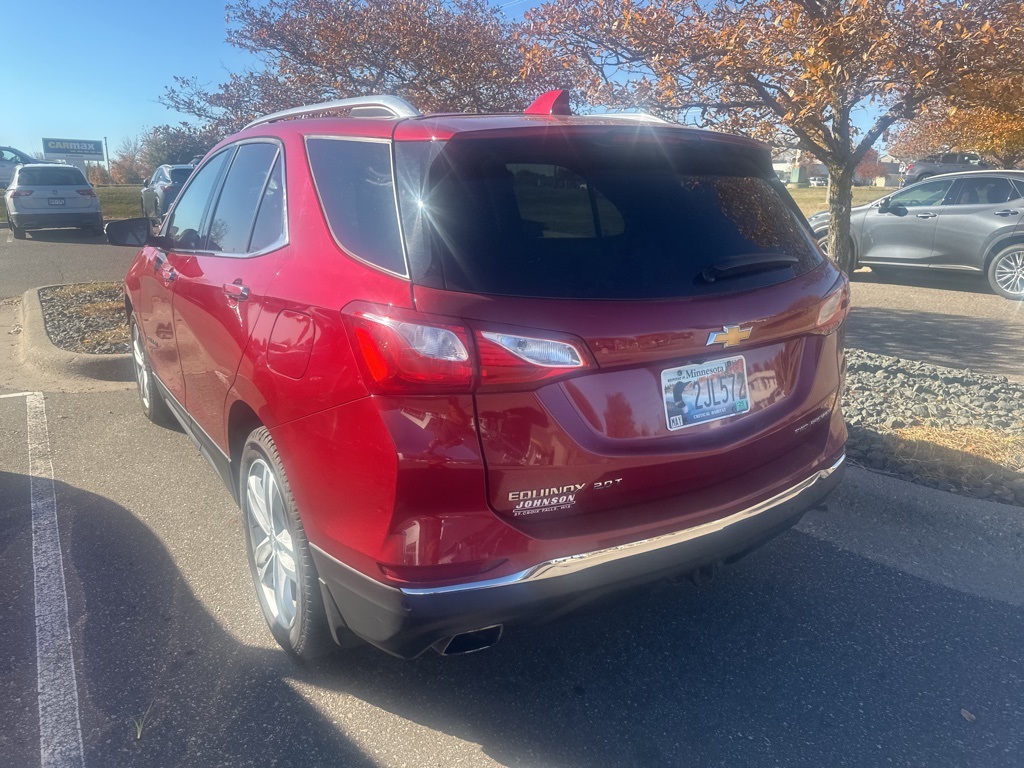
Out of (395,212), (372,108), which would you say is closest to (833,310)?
(395,212)

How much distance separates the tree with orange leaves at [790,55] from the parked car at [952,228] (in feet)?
17.5

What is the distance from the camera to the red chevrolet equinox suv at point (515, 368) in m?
2.14

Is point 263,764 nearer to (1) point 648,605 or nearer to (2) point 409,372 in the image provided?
(2) point 409,372

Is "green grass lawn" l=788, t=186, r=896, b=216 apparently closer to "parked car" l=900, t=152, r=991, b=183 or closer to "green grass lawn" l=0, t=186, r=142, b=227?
"parked car" l=900, t=152, r=991, b=183

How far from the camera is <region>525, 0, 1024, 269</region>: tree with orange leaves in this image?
4.67m

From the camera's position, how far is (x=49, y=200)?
17766 mm

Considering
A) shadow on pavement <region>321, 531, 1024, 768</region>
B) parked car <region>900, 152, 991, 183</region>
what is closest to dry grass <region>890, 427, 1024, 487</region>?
shadow on pavement <region>321, 531, 1024, 768</region>

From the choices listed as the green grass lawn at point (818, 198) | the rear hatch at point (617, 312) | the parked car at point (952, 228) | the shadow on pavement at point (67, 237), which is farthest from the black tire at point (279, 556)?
the green grass lawn at point (818, 198)

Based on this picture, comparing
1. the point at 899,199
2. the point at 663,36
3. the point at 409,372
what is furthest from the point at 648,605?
the point at 899,199

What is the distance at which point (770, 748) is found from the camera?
2.52 metres

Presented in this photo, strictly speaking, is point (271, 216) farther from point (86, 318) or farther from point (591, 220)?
point (86, 318)

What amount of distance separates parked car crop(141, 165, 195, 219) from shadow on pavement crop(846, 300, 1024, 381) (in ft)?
49.8

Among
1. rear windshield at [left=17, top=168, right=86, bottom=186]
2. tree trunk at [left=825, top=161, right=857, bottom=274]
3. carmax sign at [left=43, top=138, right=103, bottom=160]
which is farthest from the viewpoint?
carmax sign at [left=43, top=138, right=103, bottom=160]

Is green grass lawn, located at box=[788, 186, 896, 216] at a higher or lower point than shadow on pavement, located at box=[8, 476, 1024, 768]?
lower
